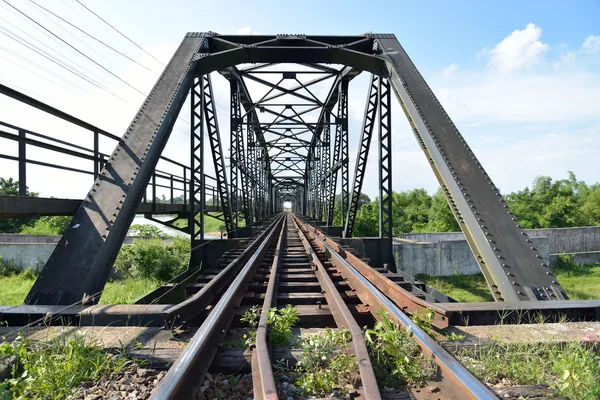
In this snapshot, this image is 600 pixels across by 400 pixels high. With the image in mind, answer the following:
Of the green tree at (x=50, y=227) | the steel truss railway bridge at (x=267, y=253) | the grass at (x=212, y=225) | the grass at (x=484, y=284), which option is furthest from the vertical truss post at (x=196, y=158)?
the green tree at (x=50, y=227)

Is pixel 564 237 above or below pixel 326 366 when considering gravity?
below

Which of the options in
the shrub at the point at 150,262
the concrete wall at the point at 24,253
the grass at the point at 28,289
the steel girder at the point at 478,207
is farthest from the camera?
the concrete wall at the point at 24,253

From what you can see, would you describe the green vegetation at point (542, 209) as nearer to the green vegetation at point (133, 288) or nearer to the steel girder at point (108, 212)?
the green vegetation at point (133, 288)

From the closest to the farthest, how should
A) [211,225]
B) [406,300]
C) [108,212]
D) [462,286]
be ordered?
[406,300], [108,212], [462,286], [211,225]

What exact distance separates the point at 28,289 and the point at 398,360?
1797 centimetres

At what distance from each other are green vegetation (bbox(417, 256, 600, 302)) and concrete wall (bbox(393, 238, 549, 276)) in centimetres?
41

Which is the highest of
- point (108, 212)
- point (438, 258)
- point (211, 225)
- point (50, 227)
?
point (108, 212)

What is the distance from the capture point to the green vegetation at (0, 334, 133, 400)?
5.16 feet

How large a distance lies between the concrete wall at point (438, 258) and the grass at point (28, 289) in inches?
565

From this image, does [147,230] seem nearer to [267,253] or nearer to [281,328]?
[267,253]

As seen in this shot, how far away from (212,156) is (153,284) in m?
7.36

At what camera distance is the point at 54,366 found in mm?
1717

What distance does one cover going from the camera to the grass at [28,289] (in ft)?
39.1

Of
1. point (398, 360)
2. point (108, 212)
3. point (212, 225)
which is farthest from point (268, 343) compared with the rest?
point (212, 225)
